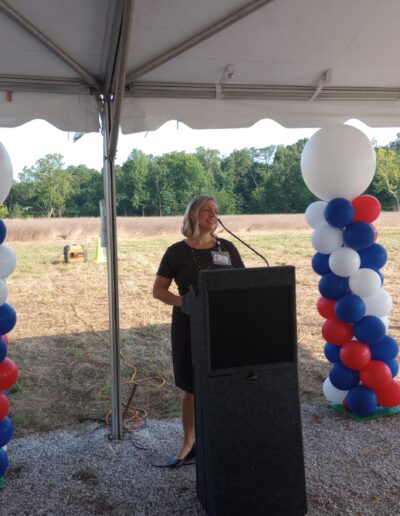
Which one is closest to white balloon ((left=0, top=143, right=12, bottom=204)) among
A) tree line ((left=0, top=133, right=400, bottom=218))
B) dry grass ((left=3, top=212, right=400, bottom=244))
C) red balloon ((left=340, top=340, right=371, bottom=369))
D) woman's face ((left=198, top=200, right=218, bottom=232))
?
woman's face ((left=198, top=200, right=218, bottom=232))

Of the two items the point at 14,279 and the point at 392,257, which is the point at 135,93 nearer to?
the point at 14,279

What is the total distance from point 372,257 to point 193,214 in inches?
52.9

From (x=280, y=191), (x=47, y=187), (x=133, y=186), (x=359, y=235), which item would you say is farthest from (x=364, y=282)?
(x=47, y=187)

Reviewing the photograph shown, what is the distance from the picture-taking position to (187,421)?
2.76m

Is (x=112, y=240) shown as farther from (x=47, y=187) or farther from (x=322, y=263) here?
(x=47, y=187)

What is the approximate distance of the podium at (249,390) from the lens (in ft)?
6.13

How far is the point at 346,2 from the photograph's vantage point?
2430 millimetres

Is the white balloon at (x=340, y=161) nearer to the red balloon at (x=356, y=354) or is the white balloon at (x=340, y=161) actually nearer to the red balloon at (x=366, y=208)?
the red balloon at (x=366, y=208)

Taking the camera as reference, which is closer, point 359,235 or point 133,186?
point 359,235

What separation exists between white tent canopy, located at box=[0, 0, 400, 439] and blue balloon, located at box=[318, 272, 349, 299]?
1.05 m

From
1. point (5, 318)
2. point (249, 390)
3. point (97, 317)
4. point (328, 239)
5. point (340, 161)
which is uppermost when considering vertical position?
point (340, 161)

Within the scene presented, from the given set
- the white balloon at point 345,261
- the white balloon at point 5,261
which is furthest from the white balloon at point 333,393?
the white balloon at point 5,261

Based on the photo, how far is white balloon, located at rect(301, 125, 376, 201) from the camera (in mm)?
3146

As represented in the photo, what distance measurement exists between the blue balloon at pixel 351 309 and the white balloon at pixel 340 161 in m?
0.65
